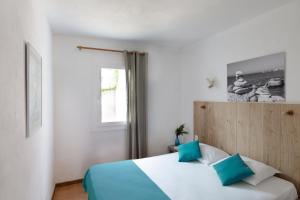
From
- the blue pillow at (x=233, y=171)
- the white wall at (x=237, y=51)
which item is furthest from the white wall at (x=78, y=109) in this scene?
the blue pillow at (x=233, y=171)

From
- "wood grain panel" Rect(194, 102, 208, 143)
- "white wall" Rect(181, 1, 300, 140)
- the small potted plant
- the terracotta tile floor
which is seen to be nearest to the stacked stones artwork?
"white wall" Rect(181, 1, 300, 140)

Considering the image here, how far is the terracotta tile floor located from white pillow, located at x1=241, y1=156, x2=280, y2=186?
2249mm

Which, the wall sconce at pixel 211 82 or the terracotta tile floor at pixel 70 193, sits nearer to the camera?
the terracotta tile floor at pixel 70 193

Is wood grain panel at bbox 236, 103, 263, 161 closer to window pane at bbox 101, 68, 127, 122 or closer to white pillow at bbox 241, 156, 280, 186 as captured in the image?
white pillow at bbox 241, 156, 280, 186

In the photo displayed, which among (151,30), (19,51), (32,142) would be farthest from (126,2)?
(32,142)

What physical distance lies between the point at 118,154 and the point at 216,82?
7.01 ft

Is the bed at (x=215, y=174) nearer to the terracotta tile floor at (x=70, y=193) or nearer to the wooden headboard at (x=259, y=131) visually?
the wooden headboard at (x=259, y=131)

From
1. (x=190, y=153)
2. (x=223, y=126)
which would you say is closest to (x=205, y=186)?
(x=190, y=153)

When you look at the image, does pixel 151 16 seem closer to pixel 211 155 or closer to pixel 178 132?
pixel 211 155

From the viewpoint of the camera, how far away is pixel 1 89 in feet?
2.86

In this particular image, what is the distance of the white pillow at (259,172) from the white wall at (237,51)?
783 millimetres

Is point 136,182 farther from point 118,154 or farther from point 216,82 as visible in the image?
point 216,82

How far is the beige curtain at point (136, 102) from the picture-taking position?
3377mm

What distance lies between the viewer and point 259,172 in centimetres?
199
